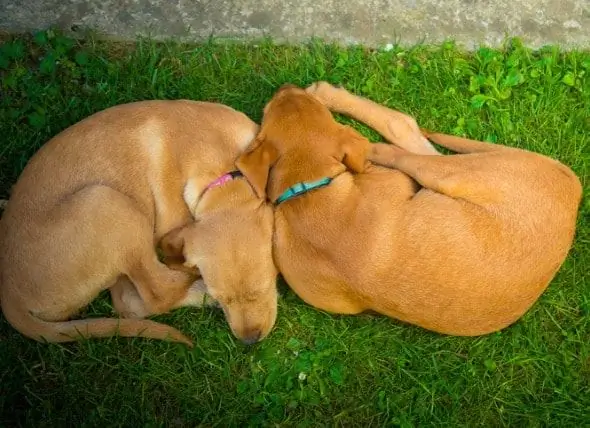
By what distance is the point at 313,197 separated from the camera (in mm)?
4215

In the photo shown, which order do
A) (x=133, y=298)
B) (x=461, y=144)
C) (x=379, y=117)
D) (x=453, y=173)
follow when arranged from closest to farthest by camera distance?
(x=453, y=173)
(x=133, y=298)
(x=461, y=144)
(x=379, y=117)

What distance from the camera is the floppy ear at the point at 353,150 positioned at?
4293 millimetres

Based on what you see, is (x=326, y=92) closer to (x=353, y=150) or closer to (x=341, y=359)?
(x=353, y=150)

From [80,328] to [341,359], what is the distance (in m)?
1.48

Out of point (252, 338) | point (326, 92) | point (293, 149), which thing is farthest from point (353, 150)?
point (252, 338)

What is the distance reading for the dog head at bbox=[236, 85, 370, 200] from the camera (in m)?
4.19

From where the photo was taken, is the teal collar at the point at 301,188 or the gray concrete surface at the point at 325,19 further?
the gray concrete surface at the point at 325,19

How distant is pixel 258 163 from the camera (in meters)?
4.21

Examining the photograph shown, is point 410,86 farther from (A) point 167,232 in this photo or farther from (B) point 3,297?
(B) point 3,297

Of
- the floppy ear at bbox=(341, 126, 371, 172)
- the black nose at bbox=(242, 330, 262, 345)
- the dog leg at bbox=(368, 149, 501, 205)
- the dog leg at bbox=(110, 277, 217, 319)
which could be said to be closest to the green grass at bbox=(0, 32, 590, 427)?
the dog leg at bbox=(110, 277, 217, 319)

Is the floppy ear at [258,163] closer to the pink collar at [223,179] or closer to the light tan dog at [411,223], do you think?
the light tan dog at [411,223]

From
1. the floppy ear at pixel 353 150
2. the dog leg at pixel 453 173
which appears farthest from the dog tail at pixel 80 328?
the dog leg at pixel 453 173

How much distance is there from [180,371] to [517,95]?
2695 millimetres

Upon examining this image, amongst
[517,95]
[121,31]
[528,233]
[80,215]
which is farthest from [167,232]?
[517,95]
